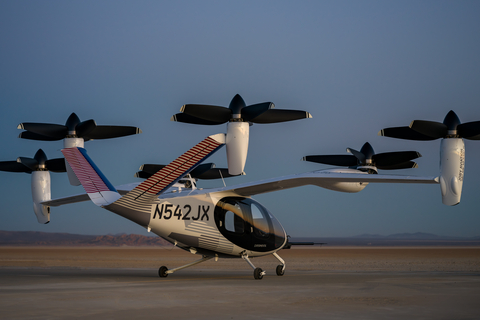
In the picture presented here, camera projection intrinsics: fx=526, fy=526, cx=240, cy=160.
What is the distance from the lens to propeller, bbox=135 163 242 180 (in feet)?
80.0

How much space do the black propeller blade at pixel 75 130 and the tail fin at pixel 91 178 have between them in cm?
559

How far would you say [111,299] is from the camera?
Result: 11852 mm

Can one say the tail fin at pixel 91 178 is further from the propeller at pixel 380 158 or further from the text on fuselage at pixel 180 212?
the propeller at pixel 380 158

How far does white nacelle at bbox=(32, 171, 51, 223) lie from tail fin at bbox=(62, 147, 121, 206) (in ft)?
30.2

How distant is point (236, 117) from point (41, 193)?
1227 centimetres

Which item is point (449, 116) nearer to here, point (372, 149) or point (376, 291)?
point (372, 149)

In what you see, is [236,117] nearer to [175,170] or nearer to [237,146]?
[237,146]

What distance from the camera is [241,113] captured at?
62.0 ft

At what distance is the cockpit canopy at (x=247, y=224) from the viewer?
18969 millimetres

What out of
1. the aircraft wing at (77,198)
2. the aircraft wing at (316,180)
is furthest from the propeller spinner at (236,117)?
the aircraft wing at (77,198)

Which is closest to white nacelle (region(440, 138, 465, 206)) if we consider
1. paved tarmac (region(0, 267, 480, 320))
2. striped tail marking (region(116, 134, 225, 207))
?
paved tarmac (region(0, 267, 480, 320))

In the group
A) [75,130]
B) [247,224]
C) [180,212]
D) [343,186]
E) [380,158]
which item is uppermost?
[75,130]

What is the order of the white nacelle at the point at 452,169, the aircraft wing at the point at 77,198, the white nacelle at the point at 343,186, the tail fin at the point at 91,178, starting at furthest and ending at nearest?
1. the aircraft wing at the point at 77,198
2. the white nacelle at the point at 343,186
3. the white nacelle at the point at 452,169
4. the tail fin at the point at 91,178

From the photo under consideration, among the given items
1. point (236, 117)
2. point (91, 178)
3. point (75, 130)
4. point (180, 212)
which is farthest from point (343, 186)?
point (75, 130)
